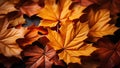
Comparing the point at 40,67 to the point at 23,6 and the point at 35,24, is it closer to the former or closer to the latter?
the point at 35,24

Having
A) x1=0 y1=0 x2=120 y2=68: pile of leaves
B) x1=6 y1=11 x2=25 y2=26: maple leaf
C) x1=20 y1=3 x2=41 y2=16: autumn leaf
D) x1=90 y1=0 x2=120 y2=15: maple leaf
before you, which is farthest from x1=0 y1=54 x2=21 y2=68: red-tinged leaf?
x1=90 y1=0 x2=120 y2=15: maple leaf

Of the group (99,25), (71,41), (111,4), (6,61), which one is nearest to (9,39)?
(6,61)

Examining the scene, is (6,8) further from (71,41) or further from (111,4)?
(111,4)

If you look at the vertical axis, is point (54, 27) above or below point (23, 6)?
below

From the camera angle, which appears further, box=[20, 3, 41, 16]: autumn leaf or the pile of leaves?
box=[20, 3, 41, 16]: autumn leaf

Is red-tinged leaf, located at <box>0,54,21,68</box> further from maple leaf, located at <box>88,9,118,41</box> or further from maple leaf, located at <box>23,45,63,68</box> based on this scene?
maple leaf, located at <box>88,9,118,41</box>

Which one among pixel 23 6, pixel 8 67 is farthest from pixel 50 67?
pixel 23 6

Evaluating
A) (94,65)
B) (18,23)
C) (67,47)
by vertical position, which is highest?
(18,23)
